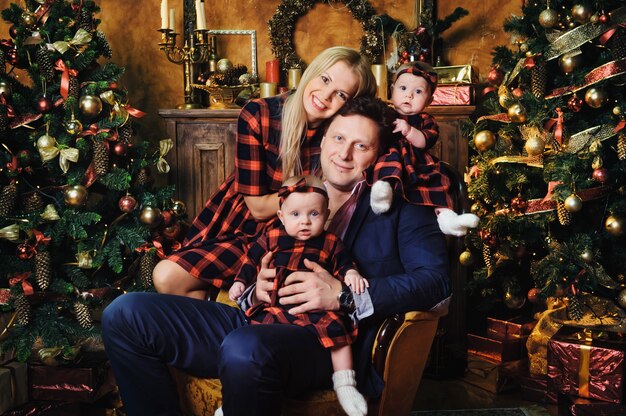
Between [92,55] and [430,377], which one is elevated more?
[92,55]

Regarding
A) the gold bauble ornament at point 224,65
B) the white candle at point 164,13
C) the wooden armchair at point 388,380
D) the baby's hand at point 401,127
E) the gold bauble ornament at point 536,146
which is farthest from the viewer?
the gold bauble ornament at point 224,65

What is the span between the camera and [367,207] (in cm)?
252

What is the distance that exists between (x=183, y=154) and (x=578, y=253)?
2.20 meters

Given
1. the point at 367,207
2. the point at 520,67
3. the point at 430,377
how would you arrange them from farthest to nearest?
1. the point at 430,377
2. the point at 520,67
3. the point at 367,207

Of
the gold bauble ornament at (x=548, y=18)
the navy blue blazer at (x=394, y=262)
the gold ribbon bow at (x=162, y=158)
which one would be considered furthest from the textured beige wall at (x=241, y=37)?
the navy blue blazer at (x=394, y=262)

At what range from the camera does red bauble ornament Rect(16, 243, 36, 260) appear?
3.27m

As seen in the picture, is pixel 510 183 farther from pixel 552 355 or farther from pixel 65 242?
pixel 65 242

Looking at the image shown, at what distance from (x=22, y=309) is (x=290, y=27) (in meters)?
2.31

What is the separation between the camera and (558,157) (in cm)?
336

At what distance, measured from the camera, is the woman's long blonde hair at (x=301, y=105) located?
2660 mm

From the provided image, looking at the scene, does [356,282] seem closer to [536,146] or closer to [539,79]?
[536,146]

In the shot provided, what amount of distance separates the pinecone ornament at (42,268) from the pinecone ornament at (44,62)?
0.84 m

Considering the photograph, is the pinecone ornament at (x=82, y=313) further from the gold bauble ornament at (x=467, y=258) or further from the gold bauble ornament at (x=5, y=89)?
the gold bauble ornament at (x=467, y=258)

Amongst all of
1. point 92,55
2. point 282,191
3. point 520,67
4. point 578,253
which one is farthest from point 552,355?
point 92,55
